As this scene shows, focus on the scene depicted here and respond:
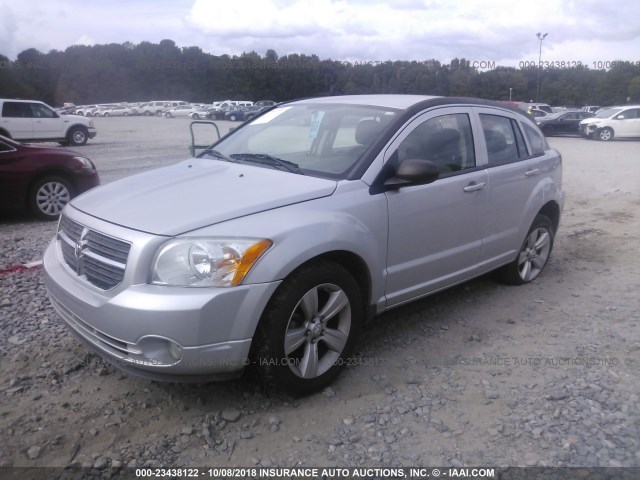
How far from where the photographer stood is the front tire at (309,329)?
2957 mm

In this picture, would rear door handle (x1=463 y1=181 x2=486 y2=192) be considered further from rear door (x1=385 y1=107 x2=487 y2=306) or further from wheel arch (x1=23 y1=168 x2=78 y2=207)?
wheel arch (x1=23 y1=168 x2=78 y2=207)

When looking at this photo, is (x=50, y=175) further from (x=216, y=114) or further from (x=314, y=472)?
(x=216, y=114)

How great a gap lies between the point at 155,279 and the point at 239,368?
24.7 inches

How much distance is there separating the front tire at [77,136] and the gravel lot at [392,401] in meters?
16.9

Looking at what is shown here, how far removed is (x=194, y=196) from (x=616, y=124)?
1006 inches

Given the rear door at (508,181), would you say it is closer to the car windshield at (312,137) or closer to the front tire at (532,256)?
the front tire at (532,256)

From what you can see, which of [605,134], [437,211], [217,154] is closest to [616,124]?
[605,134]

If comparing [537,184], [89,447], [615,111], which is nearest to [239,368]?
[89,447]

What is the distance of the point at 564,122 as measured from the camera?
2722 centimetres

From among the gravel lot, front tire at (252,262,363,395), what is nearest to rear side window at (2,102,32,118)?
the gravel lot

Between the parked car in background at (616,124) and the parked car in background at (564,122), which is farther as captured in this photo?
the parked car in background at (564,122)

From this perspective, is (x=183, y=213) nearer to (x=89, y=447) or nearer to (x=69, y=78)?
(x=89, y=447)

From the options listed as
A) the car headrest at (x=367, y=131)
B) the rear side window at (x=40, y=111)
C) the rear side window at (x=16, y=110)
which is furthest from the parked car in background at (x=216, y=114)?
the car headrest at (x=367, y=131)

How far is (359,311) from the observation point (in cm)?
345
